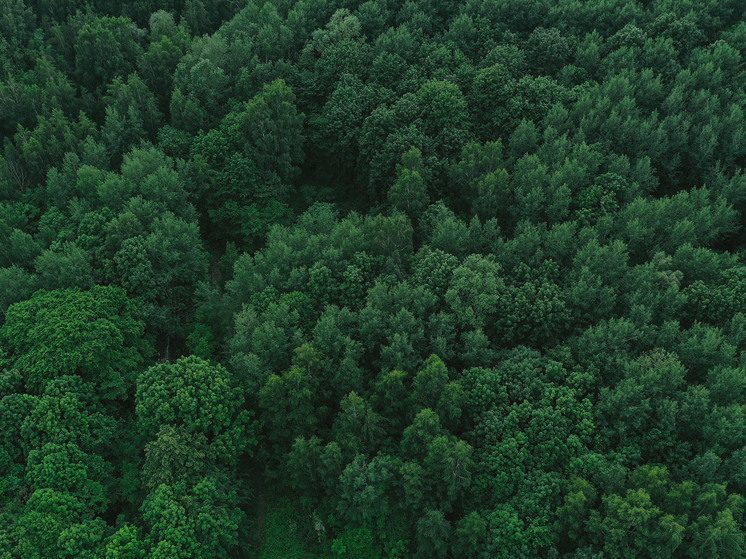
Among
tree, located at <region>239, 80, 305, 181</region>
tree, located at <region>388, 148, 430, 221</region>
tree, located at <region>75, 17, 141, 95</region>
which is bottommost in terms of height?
tree, located at <region>388, 148, 430, 221</region>

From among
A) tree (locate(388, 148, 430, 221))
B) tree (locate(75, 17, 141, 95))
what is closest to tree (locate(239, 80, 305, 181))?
tree (locate(388, 148, 430, 221))

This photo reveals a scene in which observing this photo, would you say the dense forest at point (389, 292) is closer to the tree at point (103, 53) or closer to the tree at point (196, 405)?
the tree at point (196, 405)

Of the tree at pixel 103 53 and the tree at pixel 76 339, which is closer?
the tree at pixel 76 339

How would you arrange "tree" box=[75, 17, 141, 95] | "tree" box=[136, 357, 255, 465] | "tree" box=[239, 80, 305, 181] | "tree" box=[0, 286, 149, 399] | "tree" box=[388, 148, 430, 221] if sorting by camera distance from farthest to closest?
"tree" box=[75, 17, 141, 95], "tree" box=[239, 80, 305, 181], "tree" box=[388, 148, 430, 221], "tree" box=[0, 286, 149, 399], "tree" box=[136, 357, 255, 465]

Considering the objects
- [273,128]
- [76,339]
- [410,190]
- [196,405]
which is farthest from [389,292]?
[273,128]

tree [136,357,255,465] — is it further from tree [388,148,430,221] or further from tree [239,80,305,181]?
tree [239,80,305,181]

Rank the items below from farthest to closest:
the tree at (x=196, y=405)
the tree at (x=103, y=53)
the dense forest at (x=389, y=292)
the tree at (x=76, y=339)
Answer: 1. the tree at (x=103, y=53)
2. the tree at (x=76, y=339)
3. the tree at (x=196, y=405)
4. the dense forest at (x=389, y=292)

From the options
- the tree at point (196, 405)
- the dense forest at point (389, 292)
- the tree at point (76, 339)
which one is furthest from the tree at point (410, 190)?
the tree at point (76, 339)

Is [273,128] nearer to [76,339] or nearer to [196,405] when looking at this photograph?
[76,339]

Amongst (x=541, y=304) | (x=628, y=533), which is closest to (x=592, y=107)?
(x=541, y=304)

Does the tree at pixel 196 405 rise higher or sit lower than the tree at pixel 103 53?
lower
